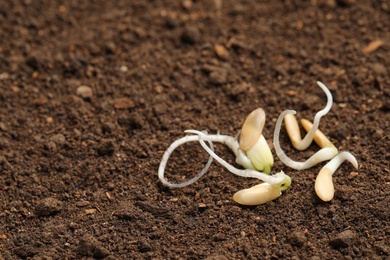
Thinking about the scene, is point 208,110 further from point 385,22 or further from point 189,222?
point 385,22

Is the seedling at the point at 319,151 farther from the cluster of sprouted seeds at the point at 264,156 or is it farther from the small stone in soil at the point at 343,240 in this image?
the small stone in soil at the point at 343,240

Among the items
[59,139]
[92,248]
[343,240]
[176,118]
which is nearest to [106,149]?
[59,139]

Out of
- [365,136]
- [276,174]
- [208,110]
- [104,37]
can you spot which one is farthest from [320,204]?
[104,37]

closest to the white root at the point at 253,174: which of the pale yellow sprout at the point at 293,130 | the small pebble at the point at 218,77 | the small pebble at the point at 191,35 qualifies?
the pale yellow sprout at the point at 293,130

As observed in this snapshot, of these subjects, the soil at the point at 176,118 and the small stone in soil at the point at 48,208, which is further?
the small stone in soil at the point at 48,208

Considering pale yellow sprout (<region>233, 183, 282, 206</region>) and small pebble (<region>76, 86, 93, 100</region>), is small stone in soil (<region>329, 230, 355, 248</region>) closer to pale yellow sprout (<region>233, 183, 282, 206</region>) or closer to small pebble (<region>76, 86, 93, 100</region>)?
pale yellow sprout (<region>233, 183, 282, 206</region>)

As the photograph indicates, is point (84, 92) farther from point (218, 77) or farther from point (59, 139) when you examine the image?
point (218, 77)
